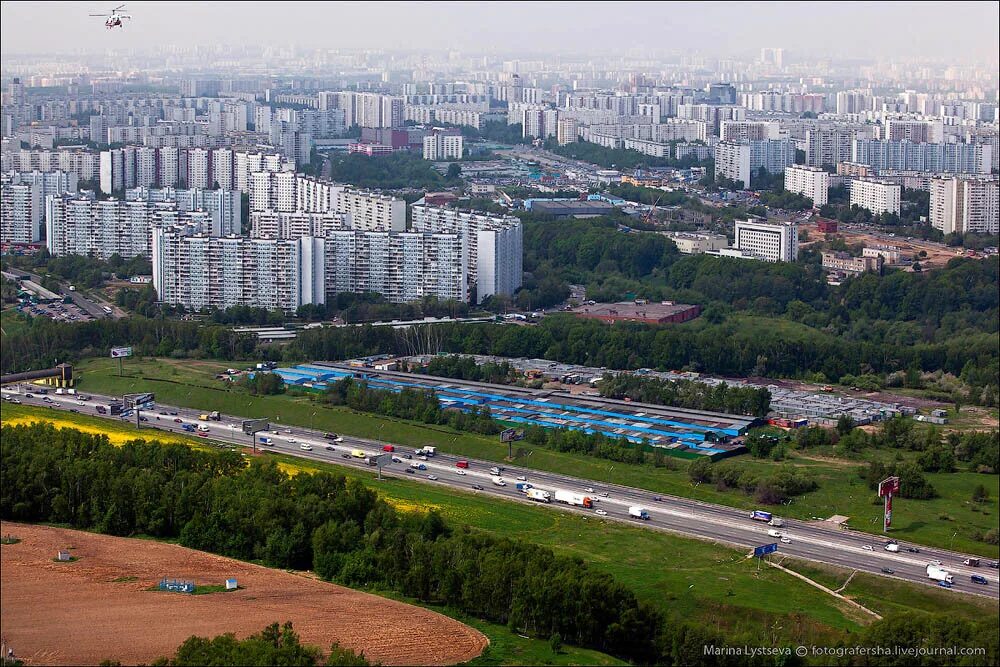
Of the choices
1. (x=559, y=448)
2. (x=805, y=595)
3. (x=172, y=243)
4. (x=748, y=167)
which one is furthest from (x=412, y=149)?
(x=805, y=595)

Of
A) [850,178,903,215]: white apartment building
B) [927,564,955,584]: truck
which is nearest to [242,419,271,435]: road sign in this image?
[927,564,955,584]: truck

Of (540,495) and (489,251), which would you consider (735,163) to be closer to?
(489,251)

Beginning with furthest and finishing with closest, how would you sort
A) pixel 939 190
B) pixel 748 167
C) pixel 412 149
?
pixel 412 149
pixel 748 167
pixel 939 190

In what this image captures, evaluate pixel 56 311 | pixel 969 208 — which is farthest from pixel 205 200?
pixel 969 208

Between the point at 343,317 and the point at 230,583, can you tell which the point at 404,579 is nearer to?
the point at 230,583

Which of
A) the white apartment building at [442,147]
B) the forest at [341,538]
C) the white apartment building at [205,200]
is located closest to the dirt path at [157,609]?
the forest at [341,538]

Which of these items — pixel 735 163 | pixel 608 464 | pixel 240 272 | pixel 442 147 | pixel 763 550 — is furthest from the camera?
pixel 442 147

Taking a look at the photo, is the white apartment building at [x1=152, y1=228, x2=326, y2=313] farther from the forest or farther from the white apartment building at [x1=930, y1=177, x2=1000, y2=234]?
the white apartment building at [x1=930, y1=177, x2=1000, y2=234]
